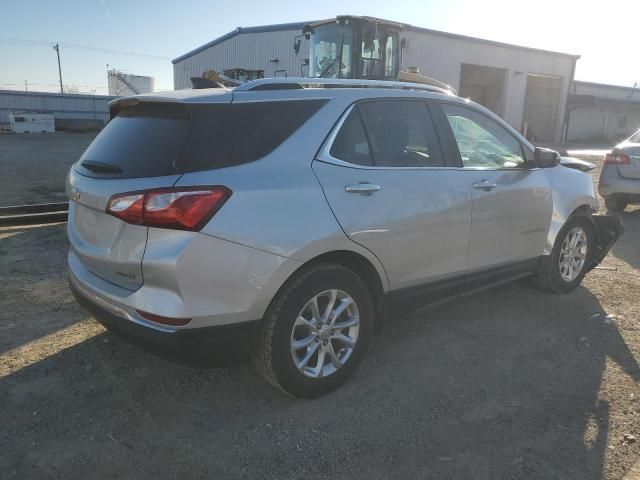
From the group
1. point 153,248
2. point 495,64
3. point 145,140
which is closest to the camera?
point 153,248

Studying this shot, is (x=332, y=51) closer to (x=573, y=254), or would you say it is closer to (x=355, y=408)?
(x=573, y=254)

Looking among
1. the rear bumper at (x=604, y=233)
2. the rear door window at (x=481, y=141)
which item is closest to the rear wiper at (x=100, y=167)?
the rear door window at (x=481, y=141)

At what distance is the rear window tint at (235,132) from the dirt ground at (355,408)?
1292mm

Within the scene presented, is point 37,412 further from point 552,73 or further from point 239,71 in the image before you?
point 552,73

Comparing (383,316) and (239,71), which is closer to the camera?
(383,316)

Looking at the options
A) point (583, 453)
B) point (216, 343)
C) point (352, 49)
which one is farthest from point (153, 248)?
point (352, 49)

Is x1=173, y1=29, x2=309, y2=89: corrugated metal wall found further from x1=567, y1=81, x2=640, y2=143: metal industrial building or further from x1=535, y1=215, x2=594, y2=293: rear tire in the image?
x1=567, y1=81, x2=640, y2=143: metal industrial building

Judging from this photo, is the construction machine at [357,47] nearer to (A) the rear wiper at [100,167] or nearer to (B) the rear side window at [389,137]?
(B) the rear side window at [389,137]

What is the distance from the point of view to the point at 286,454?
259 cm

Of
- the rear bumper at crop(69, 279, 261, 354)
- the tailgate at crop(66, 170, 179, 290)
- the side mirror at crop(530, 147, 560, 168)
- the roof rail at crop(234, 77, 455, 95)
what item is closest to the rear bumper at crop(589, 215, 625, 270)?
the side mirror at crop(530, 147, 560, 168)

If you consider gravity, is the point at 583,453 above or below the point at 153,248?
below

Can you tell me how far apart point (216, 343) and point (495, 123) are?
2.86m

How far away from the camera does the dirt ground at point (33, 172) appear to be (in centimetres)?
949

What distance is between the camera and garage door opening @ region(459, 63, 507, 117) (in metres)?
33.5
